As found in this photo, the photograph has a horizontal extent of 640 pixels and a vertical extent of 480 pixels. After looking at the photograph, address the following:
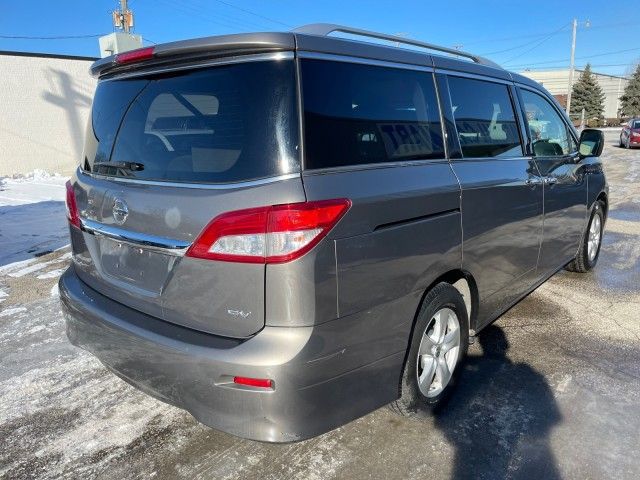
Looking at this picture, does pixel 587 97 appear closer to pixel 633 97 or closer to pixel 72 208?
pixel 633 97

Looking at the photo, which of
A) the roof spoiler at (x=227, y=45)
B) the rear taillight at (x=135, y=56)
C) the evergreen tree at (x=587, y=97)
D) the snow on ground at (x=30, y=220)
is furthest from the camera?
the evergreen tree at (x=587, y=97)

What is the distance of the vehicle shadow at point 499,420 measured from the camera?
248 cm

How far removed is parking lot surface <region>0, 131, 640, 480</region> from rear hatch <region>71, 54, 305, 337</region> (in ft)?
2.68

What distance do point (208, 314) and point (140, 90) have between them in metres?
1.21

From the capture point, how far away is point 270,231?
194 cm

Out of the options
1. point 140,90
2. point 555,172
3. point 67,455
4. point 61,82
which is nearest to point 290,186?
point 140,90

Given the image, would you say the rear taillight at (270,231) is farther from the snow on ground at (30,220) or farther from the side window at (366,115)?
the snow on ground at (30,220)

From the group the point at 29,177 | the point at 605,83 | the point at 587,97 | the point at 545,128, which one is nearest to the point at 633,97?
the point at 587,97

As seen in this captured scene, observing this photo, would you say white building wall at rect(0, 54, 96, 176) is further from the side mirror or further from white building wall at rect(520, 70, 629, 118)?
white building wall at rect(520, 70, 629, 118)

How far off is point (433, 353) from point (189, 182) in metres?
1.61

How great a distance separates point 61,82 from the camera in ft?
56.7

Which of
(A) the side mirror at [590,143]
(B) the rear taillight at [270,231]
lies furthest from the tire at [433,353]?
(A) the side mirror at [590,143]

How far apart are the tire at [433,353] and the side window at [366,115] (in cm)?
77

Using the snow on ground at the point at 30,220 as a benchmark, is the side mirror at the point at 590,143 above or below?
above
